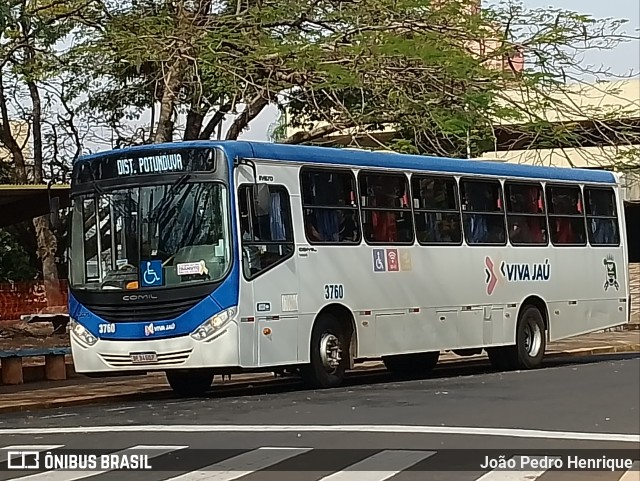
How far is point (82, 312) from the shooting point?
14.8 meters

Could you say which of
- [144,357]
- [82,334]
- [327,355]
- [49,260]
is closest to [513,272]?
[327,355]

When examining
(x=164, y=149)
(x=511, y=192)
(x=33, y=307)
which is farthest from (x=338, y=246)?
(x=33, y=307)

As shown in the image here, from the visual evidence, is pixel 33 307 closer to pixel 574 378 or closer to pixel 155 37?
pixel 155 37

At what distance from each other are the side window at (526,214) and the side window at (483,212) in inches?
7.2

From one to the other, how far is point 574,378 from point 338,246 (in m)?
3.55

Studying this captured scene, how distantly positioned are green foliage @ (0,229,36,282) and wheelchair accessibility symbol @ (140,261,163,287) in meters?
22.3

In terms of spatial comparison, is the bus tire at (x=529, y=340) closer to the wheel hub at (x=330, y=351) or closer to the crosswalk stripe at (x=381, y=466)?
the wheel hub at (x=330, y=351)

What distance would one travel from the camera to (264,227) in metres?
14.6

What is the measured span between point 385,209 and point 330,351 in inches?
88.0

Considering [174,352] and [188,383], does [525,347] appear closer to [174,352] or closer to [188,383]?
[188,383]

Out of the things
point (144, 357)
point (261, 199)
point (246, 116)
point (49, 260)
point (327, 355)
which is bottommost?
point (327, 355)

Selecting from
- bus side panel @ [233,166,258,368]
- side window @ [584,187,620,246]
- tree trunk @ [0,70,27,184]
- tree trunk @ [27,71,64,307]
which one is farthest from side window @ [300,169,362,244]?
tree trunk @ [0,70,27,184]

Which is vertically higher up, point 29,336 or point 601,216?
point 601,216

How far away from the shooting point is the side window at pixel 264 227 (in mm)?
14273
